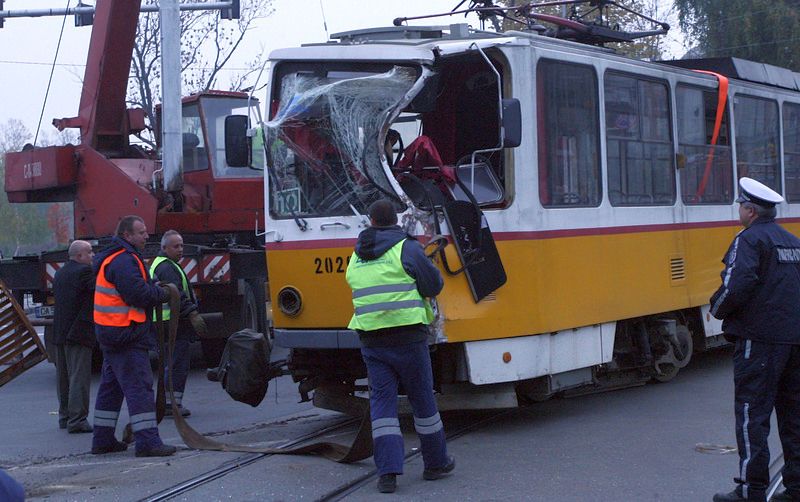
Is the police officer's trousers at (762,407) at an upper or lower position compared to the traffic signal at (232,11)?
lower

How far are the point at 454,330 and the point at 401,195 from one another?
106 centimetres

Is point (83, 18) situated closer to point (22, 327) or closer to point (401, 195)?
point (22, 327)

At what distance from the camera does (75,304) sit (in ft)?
32.7

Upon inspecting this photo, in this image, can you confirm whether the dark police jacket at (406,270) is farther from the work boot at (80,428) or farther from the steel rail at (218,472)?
the work boot at (80,428)

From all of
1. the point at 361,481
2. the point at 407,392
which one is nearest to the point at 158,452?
the point at 361,481

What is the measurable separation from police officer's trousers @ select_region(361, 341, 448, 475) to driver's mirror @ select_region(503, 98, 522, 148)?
1785 mm

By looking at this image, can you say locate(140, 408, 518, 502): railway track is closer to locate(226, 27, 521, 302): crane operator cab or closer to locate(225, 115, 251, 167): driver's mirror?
locate(226, 27, 521, 302): crane operator cab

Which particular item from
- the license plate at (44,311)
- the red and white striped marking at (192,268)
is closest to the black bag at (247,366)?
the red and white striped marking at (192,268)

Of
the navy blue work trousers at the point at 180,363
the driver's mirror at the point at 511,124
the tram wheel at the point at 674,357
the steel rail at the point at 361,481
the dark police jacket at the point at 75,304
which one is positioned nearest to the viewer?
the steel rail at the point at 361,481

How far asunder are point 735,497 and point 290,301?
149 inches

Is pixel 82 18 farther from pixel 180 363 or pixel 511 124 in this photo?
pixel 511 124

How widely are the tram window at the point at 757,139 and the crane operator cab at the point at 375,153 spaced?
440 centimetres

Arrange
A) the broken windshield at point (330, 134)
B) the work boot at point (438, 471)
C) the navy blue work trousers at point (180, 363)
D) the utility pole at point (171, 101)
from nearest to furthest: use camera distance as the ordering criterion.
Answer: the work boot at point (438, 471) → the broken windshield at point (330, 134) → the navy blue work trousers at point (180, 363) → the utility pole at point (171, 101)

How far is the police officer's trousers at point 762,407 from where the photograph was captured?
6.26 m
